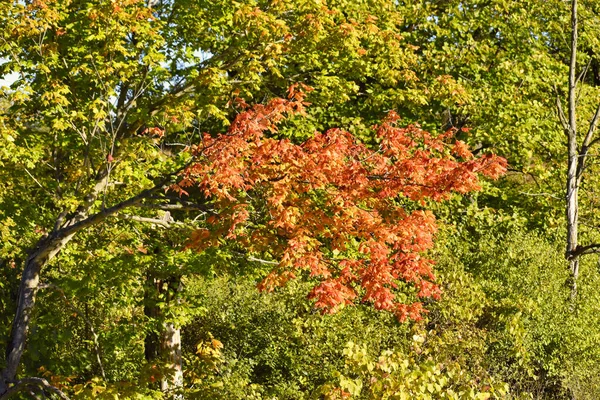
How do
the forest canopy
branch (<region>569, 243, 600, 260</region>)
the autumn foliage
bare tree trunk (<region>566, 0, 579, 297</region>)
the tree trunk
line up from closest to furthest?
the autumn foliage → the forest canopy → the tree trunk → branch (<region>569, 243, 600, 260</region>) → bare tree trunk (<region>566, 0, 579, 297</region>)

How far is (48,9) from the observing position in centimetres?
1011

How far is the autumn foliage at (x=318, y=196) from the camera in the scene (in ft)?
27.4

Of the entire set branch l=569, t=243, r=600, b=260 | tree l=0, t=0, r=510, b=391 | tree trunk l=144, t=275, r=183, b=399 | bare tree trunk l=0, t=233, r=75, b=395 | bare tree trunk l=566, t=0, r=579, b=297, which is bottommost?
branch l=569, t=243, r=600, b=260

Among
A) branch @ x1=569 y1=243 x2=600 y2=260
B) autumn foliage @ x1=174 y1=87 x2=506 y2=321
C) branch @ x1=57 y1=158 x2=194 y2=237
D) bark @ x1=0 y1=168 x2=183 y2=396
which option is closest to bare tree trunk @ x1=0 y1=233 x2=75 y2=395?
bark @ x1=0 y1=168 x2=183 y2=396

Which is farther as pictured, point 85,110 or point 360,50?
point 360,50

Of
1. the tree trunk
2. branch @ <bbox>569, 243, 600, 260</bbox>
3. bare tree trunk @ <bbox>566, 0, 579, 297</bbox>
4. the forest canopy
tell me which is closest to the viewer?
the forest canopy

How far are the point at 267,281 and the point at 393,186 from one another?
7.05 feet

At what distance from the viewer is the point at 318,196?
967cm

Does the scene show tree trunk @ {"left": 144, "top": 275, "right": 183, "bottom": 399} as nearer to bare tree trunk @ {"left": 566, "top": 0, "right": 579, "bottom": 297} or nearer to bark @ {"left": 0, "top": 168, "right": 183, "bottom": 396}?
bark @ {"left": 0, "top": 168, "right": 183, "bottom": 396}

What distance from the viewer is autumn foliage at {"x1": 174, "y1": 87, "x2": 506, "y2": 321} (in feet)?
27.4

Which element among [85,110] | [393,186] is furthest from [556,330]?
[85,110]

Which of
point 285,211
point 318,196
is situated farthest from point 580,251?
point 285,211

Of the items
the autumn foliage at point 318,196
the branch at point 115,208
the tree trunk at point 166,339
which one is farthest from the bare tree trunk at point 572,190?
the branch at point 115,208

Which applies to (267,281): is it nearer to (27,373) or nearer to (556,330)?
(27,373)
